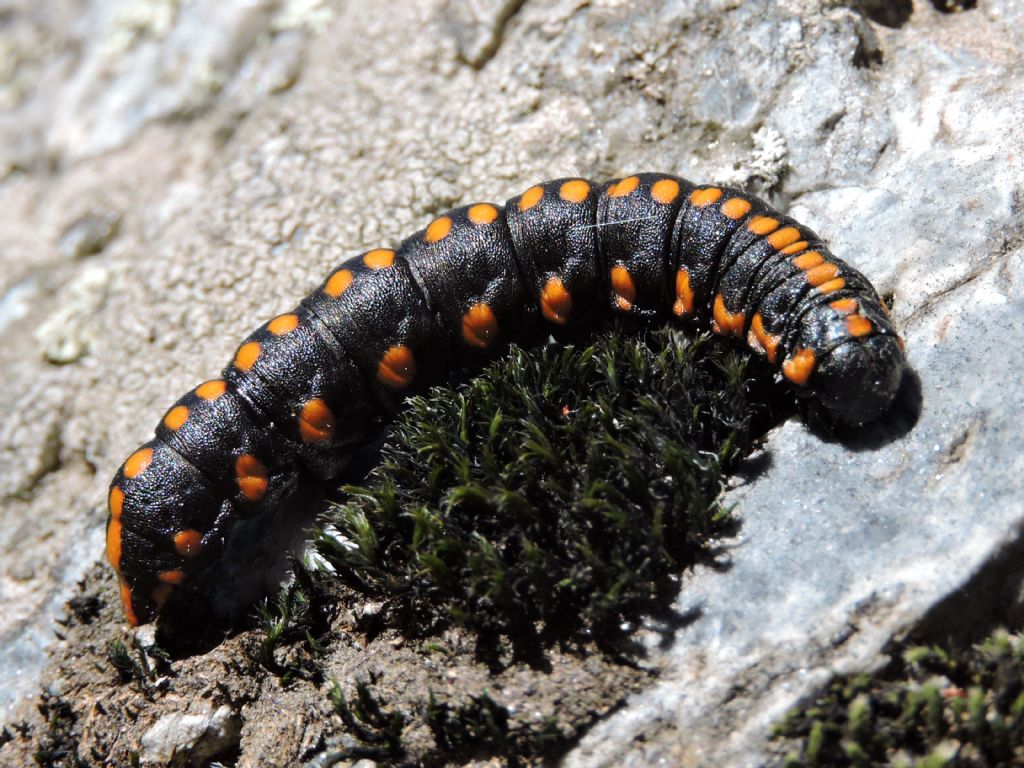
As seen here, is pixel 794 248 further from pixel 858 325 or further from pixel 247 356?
pixel 247 356

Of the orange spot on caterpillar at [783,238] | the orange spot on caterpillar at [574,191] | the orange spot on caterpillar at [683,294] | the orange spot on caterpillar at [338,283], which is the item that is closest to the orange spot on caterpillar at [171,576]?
the orange spot on caterpillar at [338,283]

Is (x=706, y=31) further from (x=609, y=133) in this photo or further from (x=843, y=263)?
(x=843, y=263)

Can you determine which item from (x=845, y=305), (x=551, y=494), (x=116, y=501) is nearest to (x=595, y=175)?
(x=845, y=305)

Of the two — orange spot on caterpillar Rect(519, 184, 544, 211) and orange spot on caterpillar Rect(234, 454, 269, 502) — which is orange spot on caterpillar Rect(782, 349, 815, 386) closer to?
orange spot on caterpillar Rect(519, 184, 544, 211)

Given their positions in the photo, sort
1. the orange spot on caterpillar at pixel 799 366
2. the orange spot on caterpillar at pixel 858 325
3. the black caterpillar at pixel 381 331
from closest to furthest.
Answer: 1. the orange spot on caterpillar at pixel 858 325
2. the orange spot on caterpillar at pixel 799 366
3. the black caterpillar at pixel 381 331

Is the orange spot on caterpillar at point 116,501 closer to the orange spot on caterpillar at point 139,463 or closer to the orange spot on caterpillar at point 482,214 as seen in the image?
the orange spot on caterpillar at point 139,463
